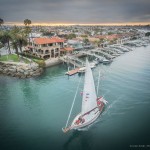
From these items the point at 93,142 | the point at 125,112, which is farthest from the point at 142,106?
the point at 93,142

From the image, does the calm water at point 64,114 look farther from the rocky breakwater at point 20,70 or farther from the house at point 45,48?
the house at point 45,48

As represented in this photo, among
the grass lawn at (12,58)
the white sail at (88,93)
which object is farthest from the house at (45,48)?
the white sail at (88,93)

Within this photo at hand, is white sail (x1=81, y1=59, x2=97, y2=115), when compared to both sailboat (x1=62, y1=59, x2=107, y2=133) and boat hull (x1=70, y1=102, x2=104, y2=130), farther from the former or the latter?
boat hull (x1=70, y1=102, x2=104, y2=130)

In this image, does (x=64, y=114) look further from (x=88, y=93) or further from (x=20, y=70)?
(x=20, y=70)

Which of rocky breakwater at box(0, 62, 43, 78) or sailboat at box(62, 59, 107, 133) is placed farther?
rocky breakwater at box(0, 62, 43, 78)

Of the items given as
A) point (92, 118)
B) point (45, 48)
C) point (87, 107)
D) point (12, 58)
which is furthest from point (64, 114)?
point (45, 48)

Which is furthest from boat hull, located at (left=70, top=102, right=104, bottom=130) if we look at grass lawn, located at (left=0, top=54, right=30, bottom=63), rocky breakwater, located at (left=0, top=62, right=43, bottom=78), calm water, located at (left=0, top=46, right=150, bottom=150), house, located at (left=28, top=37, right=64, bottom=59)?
house, located at (left=28, top=37, right=64, bottom=59)
